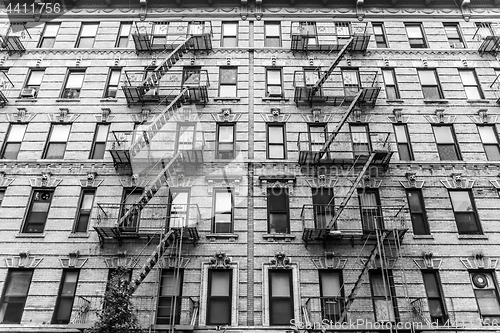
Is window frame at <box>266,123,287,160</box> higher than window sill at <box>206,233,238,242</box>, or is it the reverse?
window frame at <box>266,123,287,160</box>

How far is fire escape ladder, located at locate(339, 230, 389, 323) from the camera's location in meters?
15.7

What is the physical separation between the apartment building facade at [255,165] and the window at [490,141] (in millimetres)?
58

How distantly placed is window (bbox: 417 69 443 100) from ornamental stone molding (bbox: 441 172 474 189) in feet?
14.0

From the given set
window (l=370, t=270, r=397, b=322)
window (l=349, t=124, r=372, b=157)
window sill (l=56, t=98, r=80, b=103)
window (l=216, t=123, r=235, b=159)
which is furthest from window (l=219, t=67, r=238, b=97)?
window (l=370, t=270, r=397, b=322)

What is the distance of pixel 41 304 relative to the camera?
16.4 metres

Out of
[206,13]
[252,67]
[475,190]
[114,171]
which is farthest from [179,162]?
[475,190]

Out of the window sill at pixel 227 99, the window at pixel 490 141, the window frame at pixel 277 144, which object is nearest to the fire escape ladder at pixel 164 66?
the window sill at pixel 227 99

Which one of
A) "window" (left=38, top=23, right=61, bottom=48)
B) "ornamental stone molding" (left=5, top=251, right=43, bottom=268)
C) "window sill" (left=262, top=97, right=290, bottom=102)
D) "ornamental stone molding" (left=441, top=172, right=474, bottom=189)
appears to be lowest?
"ornamental stone molding" (left=5, top=251, right=43, bottom=268)

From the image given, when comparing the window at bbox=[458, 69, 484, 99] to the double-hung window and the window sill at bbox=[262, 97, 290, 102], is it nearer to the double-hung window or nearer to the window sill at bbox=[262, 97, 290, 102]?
the window sill at bbox=[262, 97, 290, 102]

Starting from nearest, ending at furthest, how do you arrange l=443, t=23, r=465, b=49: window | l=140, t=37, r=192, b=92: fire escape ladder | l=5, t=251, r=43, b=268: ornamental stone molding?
l=5, t=251, r=43, b=268: ornamental stone molding < l=140, t=37, r=192, b=92: fire escape ladder < l=443, t=23, r=465, b=49: window

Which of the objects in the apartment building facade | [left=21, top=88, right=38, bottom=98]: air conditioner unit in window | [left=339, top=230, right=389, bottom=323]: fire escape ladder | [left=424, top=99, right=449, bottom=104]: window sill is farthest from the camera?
[left=21, top=88, right=38, bottom=98]: air conditioner unit in window

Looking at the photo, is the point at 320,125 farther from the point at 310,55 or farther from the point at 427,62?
the point at 427,62

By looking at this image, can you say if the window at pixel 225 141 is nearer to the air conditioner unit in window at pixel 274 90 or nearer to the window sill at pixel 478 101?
A: the air conditioner unit in window at pixel 274 90

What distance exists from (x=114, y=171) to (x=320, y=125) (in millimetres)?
Answer: 8882
